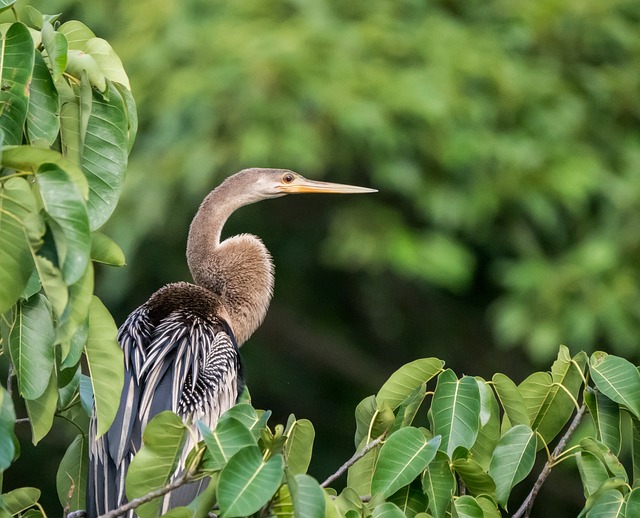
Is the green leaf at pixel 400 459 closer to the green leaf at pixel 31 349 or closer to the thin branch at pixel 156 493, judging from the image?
the thin branch at pixel 156 493

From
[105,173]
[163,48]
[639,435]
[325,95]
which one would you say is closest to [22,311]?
[105,173]

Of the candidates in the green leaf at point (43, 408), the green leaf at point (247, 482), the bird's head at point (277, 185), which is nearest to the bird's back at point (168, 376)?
the bird's head at point (277, 185)

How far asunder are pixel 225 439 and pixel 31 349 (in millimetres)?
294

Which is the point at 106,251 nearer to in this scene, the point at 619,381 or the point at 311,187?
the point at 619,381

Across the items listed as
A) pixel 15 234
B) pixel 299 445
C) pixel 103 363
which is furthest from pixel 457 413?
pixel 15 234

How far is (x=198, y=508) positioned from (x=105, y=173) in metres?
0.51

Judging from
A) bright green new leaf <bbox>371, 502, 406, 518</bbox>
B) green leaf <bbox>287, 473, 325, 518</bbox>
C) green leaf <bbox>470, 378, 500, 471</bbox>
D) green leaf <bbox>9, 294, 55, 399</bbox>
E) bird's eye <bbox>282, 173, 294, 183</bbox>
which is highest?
green leaf <bbox>9, 294, 55, 399</bbox>

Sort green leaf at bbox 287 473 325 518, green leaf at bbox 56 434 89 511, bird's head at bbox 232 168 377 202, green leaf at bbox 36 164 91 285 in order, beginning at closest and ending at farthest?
green leaf at bbox 36 164 91 285 < green leaf at bbox 287 473 325 518 < green leaf at bbox 56 434 89 511 < bird's head at bbox 232 168 377 202

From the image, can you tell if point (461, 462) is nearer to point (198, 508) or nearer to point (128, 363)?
point (198, 508)

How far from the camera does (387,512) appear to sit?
58.0 inches

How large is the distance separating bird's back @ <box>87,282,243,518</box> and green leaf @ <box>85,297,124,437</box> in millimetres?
672

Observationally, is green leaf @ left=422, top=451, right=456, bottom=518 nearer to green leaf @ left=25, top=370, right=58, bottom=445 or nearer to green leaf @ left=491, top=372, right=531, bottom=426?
green leaf @ left=491, top=372, right=531, bottom=426

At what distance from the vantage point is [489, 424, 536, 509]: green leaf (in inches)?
65.8

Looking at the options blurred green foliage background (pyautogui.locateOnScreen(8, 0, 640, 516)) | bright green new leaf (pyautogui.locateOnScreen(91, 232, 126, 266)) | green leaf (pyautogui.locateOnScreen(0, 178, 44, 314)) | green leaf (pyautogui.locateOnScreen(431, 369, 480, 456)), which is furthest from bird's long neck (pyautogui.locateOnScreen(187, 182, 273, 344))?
blurred green foliage background (pyautogui.locateOnScreen(8, 0, 640, 516))
